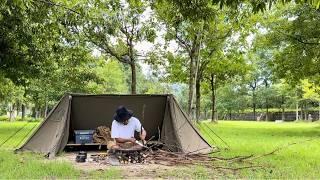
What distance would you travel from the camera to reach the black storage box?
44.2 feet

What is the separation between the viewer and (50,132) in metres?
12.8

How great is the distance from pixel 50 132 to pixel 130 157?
320 cm

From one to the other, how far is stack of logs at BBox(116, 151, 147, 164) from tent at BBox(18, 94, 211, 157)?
6.69ft

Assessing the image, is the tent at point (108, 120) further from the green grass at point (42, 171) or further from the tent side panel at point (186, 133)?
the green grass at point (42, 171)

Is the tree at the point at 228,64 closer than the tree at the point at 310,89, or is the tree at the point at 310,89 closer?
the tree at the point at 310,89

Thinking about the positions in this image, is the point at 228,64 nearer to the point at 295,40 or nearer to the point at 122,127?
the point at 295,40

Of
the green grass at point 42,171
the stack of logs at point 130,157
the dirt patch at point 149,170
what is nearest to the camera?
A: the green grass at point 42,171

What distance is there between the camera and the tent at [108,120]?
12.7 m

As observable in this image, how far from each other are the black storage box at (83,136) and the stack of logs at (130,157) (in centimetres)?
319

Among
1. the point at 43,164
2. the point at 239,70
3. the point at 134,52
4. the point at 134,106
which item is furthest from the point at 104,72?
the point at 43,164

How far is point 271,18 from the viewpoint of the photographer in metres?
24.3

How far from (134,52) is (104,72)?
60.4 feet

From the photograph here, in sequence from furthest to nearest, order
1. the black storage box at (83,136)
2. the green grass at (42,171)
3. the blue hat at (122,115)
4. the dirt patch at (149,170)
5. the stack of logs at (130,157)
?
the black storage box at (83,136)
the blue hat at (122,115)
the stack of logs at (130,157)
the dirt patch at (149,170)
the green grass at (42,171)

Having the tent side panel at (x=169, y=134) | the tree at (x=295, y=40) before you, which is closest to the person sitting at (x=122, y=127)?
the tent side panel at (x=169, y=134)
